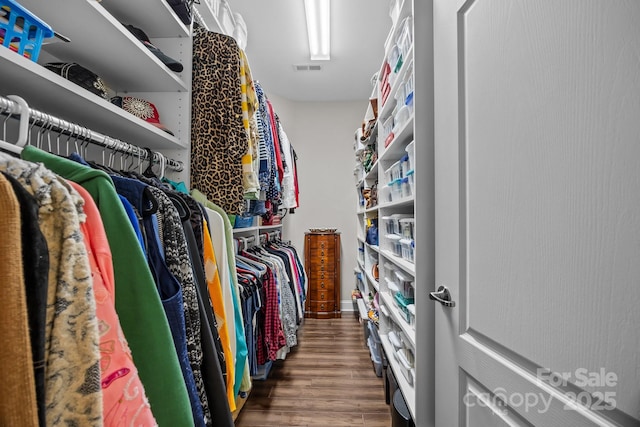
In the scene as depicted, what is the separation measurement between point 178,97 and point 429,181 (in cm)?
117

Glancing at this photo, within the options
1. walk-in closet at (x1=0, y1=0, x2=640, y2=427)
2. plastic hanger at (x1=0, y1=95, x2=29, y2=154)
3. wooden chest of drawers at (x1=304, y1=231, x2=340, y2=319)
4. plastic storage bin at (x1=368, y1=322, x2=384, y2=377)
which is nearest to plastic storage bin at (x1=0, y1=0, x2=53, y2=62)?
walk-in closet at (x1=0, y1=0, x2=640, y2=427)

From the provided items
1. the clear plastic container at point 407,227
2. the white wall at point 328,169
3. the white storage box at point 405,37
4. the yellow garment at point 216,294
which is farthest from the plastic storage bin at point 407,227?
the white wall at point 328,169

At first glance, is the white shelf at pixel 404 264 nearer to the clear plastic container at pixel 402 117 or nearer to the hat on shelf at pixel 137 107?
the clear plastic container at pixel 402 117

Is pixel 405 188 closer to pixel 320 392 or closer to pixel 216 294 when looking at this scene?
pixel 216 294

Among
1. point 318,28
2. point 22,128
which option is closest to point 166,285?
point 22,128

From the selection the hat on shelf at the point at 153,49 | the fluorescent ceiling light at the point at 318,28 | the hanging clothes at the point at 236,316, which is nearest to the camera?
the hanging clothes at the point at 236,316

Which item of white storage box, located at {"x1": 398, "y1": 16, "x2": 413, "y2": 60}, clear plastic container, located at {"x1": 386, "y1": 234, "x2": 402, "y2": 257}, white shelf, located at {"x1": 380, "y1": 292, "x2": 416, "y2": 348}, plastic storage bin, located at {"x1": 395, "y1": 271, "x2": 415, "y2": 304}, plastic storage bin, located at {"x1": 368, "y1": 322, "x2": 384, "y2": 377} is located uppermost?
white storage box, located at {"x1": 398, "y1": 16, "x2": 413, "y2": 60}

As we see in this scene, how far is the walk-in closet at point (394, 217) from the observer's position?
0.44 m

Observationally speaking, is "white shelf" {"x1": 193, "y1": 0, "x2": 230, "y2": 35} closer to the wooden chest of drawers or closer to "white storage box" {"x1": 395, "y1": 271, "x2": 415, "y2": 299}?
"white storage box" {"x1": 395, "y1": 271, "x2": 415, "y2": 299}

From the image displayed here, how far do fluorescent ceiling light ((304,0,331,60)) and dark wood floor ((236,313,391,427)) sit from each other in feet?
9.23

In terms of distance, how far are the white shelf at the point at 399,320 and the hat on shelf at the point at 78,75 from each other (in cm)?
139

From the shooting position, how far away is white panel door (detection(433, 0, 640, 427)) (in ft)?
1.54

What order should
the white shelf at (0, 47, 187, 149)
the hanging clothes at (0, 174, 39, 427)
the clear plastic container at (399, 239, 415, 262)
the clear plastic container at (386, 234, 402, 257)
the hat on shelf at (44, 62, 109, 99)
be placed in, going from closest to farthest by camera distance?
1. the hanging clothes at (0, 174, 39, 427)
2. the white shelf at (0, 47, 187, 149)
3. the hat on shelf at (44, 62, 109, 99)
4. the clear plastic container at (399, 239, 415, 262)
5. the clear plastic container at (386, 234, 402, 257)

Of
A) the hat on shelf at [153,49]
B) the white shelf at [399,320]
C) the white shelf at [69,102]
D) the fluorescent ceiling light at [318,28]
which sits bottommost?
the white shelf at [399,320]
